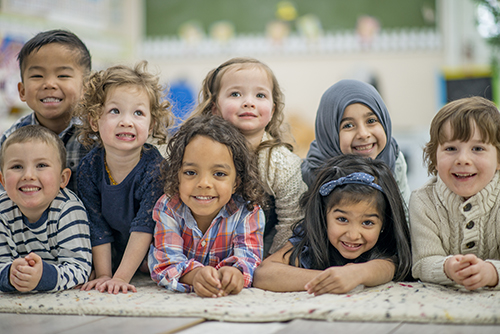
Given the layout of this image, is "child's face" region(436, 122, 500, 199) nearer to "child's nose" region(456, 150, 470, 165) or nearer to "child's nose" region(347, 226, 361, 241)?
"child's nose" region(456, 150, 470, 165)

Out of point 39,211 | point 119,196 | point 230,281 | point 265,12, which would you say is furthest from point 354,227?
point 265,12

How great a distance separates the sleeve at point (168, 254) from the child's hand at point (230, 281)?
0.12 metres

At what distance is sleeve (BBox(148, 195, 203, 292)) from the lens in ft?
5.53

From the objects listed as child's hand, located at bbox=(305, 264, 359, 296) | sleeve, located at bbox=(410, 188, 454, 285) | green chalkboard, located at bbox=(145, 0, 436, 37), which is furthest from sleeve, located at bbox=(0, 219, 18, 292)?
green chalkboard, located at bbox=(145, 0, 436, 37)

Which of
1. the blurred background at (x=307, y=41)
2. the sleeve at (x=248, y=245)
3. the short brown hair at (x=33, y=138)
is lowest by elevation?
the sleeve at (x=248, y=245)

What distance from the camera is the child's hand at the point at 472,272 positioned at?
1499 mm

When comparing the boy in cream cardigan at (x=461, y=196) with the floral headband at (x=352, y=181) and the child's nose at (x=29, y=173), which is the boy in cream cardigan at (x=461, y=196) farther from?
the child's nose at (x=29, y=173)

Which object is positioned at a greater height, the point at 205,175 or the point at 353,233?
the point at 205,175

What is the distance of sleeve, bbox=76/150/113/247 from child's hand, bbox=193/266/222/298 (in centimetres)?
56

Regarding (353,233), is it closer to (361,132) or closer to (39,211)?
(361,132)

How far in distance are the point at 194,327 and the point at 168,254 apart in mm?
489

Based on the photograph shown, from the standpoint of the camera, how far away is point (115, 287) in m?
1.70

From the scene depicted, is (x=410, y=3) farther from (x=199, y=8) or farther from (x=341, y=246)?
(x=341, y=246)

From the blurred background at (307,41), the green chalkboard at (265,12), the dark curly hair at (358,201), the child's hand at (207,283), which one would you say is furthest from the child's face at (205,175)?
the green chalkboard at (265,12)
